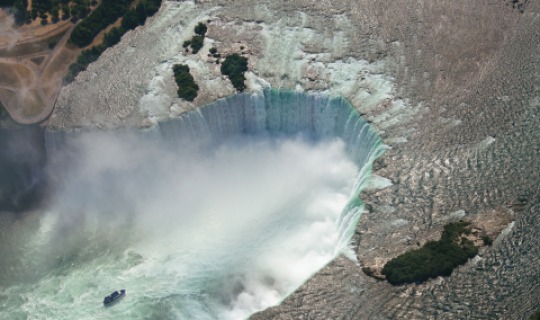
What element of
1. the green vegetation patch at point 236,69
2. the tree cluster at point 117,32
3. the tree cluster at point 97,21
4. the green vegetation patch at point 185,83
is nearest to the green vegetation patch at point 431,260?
the green vegetation patch at point 236,69

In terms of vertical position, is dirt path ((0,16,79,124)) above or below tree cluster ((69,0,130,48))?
below

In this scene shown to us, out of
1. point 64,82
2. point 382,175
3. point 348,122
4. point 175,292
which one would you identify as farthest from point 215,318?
point 64,82

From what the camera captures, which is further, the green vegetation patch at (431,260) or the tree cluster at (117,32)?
the tree cluster at (117,32)

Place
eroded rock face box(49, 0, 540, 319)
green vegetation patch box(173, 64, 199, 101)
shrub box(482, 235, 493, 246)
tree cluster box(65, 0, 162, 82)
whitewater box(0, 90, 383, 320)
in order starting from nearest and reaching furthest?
eroded rock face box(49, 0, 540, 319) < shrub box(482, 235, 493, 246) < whitewater box(0, 90, 383, 320) < green vegetation patch box(173, 64, 199, 101) < tree cluster box(65, 0, 162, 82)

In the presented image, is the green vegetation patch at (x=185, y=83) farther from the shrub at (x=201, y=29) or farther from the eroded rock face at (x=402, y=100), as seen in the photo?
the shrub at (x=201, y=29)

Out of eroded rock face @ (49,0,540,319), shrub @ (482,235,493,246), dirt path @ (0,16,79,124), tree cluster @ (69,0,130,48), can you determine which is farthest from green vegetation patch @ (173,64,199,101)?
shrub @ (482,235,493,246)

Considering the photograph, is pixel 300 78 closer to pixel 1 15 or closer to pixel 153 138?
pixel 153 138

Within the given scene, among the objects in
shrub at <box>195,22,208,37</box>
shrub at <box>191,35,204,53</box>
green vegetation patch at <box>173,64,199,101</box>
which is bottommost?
green vegetation patch at <box>173,64,199,101</box>

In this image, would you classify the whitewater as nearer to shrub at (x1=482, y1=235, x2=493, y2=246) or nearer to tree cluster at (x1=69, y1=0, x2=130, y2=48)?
shrub at (x1=482, y1=235, x2=493, y2=246)
